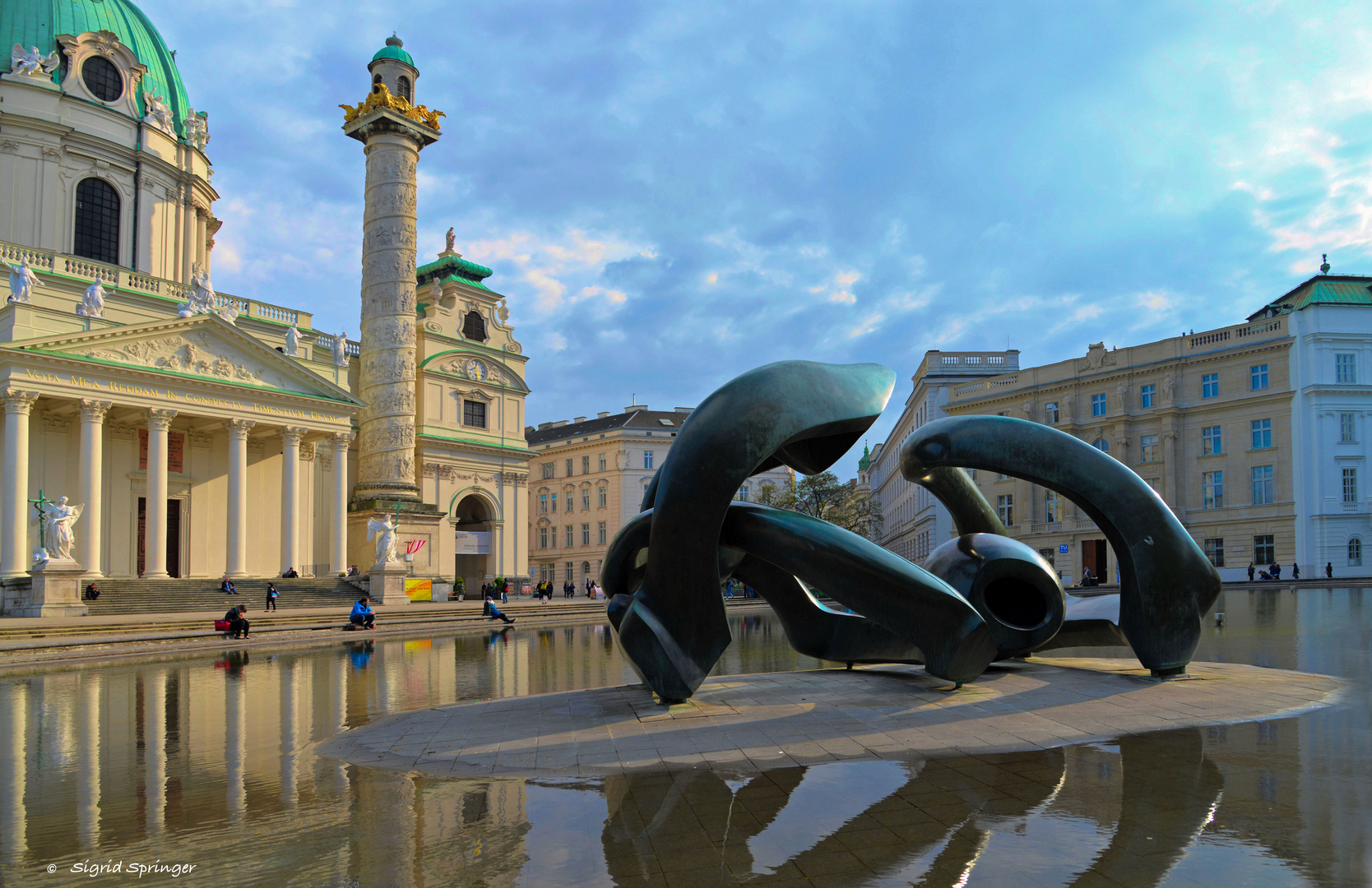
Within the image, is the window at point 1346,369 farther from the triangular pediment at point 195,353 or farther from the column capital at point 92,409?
the column capital at point 92,409

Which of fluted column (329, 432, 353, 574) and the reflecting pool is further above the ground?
fluted column (329, 432, 353, 574)

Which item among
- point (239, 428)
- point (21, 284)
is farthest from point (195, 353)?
point (21, 284)

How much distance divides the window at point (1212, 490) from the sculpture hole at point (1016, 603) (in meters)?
49.2

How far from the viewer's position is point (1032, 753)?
812cm

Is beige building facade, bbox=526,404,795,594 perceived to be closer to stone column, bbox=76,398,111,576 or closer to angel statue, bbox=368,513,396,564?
angel statue, bbox=368,513,396,564

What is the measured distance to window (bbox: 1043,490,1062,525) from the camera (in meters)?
58.7

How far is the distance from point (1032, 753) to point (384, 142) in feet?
152

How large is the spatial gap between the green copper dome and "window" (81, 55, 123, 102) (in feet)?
3.93

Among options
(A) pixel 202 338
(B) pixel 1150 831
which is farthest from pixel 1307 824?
(A) pixel 202 338

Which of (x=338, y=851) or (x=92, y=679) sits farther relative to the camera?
(x=92, y=679)

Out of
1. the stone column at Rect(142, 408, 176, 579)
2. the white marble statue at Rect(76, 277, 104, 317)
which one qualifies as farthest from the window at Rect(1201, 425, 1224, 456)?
the white marble statue at Rect(76, 277, 104, 317)

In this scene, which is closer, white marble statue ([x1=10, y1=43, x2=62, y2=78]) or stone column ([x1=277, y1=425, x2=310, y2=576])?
stone column ([x1=277, y1=425, x2=310, y2=576])

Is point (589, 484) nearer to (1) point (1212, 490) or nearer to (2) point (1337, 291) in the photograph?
(1) point (1212, 490)

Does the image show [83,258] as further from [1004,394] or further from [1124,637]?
[1004,394]
